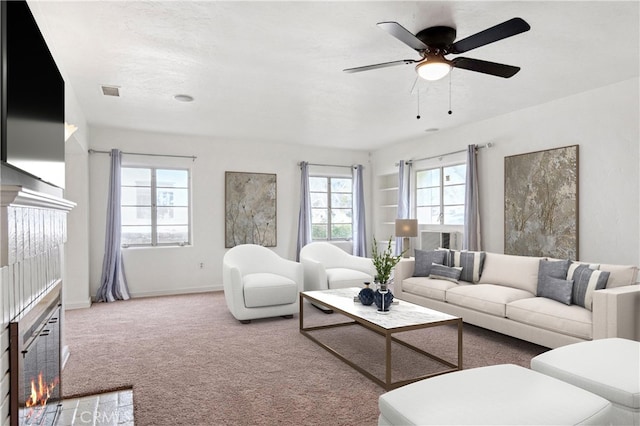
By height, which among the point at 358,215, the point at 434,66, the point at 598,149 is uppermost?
the point at 434,66

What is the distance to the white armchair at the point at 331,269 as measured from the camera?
16.6 ft

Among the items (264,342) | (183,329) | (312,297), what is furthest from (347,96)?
(183,329)

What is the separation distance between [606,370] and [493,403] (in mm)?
773

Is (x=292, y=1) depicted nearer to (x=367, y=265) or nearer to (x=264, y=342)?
(x=264, y=342)

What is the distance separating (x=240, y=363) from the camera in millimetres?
3303

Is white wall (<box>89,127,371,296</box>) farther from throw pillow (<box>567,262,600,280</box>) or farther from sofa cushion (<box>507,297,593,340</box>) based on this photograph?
throw pillow (<box>567,262,600,280</box>)

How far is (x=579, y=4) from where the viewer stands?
100 inches

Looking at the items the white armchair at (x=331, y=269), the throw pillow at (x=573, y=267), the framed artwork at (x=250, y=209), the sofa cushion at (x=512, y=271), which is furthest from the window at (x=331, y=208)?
the throw pillow at (x=573, y=267)

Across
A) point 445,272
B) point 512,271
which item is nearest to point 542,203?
point 512,271

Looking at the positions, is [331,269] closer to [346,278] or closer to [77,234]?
[346,278]

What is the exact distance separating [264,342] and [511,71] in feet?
10.2

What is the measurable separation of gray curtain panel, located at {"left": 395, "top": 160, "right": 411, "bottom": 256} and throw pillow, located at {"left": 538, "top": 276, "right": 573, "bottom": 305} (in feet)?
10.4

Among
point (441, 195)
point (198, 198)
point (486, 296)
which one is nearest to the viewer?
point (486, 296)

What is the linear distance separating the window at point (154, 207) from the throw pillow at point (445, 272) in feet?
13.1
